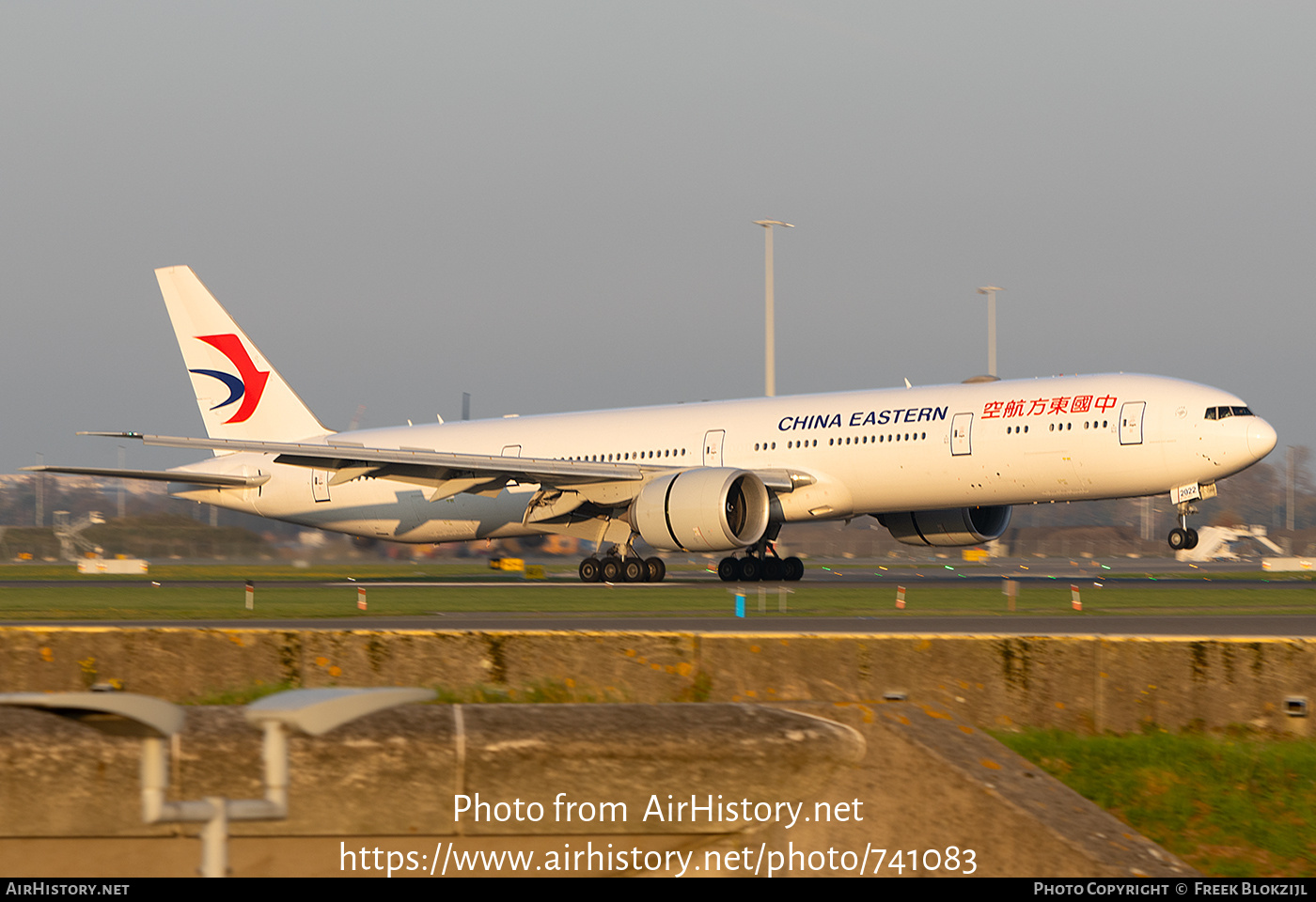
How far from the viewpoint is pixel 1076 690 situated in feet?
35.0

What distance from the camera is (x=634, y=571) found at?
3356cm

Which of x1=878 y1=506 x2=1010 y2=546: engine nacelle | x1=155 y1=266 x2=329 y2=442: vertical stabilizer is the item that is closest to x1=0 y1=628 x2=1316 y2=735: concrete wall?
x1=878 y1=506 x2=1010 y2=546: engine nacelle

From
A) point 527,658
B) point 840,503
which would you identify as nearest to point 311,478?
point 840,503

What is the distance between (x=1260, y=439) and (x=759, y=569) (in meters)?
12.4

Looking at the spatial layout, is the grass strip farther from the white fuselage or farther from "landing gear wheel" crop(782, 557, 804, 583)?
"landing gear wheel" crop(782, 557, 804, 583)

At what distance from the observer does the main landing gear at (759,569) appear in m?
35.6

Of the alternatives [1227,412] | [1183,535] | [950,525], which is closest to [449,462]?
[950,525]

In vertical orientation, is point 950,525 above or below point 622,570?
above

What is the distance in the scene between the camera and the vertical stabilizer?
3969cm

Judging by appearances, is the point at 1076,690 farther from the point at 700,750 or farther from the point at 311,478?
the point at 311,478

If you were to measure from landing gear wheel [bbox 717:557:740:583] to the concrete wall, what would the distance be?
2448 centimetres

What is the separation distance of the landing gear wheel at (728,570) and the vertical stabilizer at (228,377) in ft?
40.5

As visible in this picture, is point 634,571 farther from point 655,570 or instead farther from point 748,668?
point 748,668

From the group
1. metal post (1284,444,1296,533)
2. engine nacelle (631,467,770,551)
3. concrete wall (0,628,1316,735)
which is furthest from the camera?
metal post (1284,444,1296,533)
